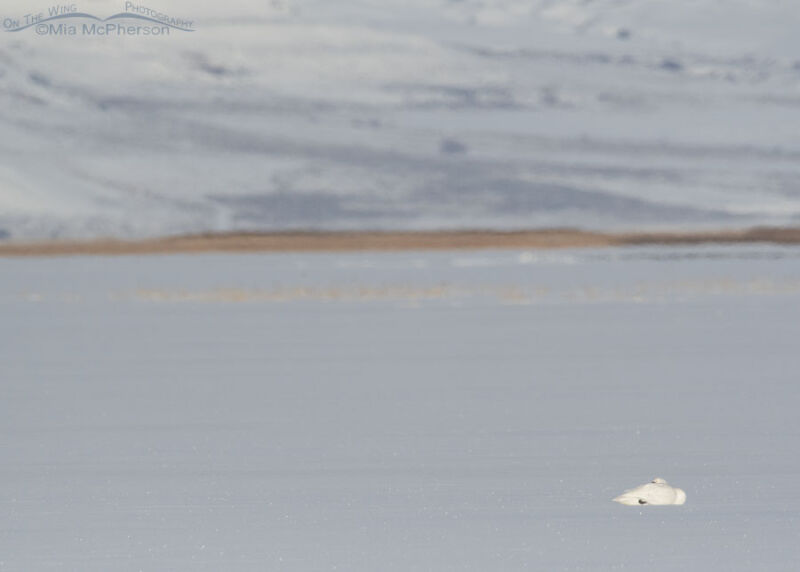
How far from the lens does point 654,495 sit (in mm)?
7352

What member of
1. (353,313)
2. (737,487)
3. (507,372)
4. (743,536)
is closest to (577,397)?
(507,372)

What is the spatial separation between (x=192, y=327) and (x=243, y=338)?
2.75 meters

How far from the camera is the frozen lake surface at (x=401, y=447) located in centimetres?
664

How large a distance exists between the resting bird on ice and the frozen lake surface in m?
0.07

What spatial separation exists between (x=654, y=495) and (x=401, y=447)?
7.67 ft

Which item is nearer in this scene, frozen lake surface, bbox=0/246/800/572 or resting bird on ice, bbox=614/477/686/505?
frozen lake surface, bbox=0/246/800/572

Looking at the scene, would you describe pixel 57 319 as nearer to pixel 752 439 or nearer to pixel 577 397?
pixel 577 397

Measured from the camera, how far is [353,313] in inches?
988

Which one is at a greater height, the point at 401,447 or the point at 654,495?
the point at 401,447

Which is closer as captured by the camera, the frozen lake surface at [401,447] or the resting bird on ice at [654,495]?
the frozen lake surface at [401,447]

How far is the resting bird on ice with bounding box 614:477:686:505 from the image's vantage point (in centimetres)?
734

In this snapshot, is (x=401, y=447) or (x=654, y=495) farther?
(x=401, y=447)

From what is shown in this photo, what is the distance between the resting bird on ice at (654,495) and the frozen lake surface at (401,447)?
0.07 m

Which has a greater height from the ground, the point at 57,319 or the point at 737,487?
the point at 57,319
